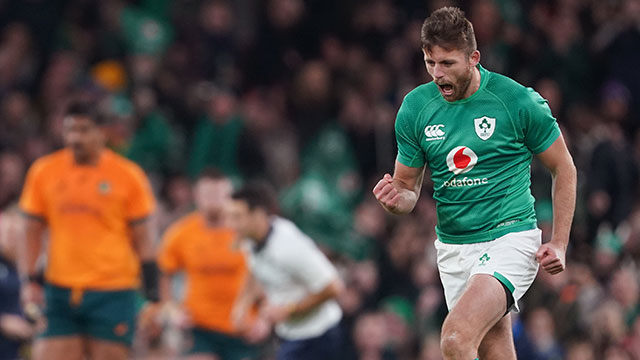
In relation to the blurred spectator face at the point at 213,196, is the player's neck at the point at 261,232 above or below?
above

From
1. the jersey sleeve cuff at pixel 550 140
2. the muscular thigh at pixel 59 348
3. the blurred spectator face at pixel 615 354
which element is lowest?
the blurred spectator face at pixel 615 354

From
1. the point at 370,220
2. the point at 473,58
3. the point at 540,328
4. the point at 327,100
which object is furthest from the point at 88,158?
the point at 327,100

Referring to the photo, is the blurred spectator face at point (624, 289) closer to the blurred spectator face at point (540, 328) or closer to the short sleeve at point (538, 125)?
the blurred spectator face at point (540, 328)

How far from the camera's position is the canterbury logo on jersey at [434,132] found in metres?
6.24

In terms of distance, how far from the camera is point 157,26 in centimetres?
1458

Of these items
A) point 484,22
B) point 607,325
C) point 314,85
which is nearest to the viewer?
point 607,325

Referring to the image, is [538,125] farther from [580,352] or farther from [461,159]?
[580,352]

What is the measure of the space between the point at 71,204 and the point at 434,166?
3.53 metres

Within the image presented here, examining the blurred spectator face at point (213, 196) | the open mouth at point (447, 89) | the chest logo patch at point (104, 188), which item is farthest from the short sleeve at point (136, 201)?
the open mouth at point (447, 89)

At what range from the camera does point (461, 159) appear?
245 inches

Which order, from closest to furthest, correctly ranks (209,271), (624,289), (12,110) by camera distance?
(209,271)
(624,289)
(12,110)

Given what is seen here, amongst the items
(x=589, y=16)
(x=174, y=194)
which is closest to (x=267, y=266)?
(x=174, y=194)

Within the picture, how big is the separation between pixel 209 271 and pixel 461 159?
492 centimetres

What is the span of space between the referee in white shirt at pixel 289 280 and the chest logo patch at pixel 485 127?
112 inches
